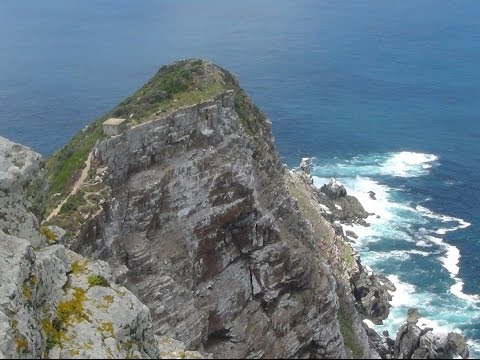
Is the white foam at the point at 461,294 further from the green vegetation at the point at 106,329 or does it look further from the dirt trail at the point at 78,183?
the green vegetation at the point at 106,329

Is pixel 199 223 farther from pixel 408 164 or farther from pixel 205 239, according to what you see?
pixel 408 164

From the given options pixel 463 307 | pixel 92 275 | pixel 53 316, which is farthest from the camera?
pixel 463 307

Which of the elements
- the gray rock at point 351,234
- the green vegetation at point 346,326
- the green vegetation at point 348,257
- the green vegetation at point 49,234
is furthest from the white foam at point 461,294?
the green vegetation at point 49,234

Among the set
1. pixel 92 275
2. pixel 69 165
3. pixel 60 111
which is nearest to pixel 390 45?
pixel 60 111

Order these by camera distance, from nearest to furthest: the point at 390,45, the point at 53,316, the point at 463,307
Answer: the point at 53,316
the point at 463,307
the point at 390,45

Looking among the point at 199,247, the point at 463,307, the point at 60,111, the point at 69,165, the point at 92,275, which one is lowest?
the point at 463,307

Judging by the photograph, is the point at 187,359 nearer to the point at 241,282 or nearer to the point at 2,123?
the point at 241,282

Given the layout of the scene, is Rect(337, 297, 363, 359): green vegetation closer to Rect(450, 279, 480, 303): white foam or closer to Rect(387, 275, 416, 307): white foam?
Rect(387, 275, 416, 307): white foam
